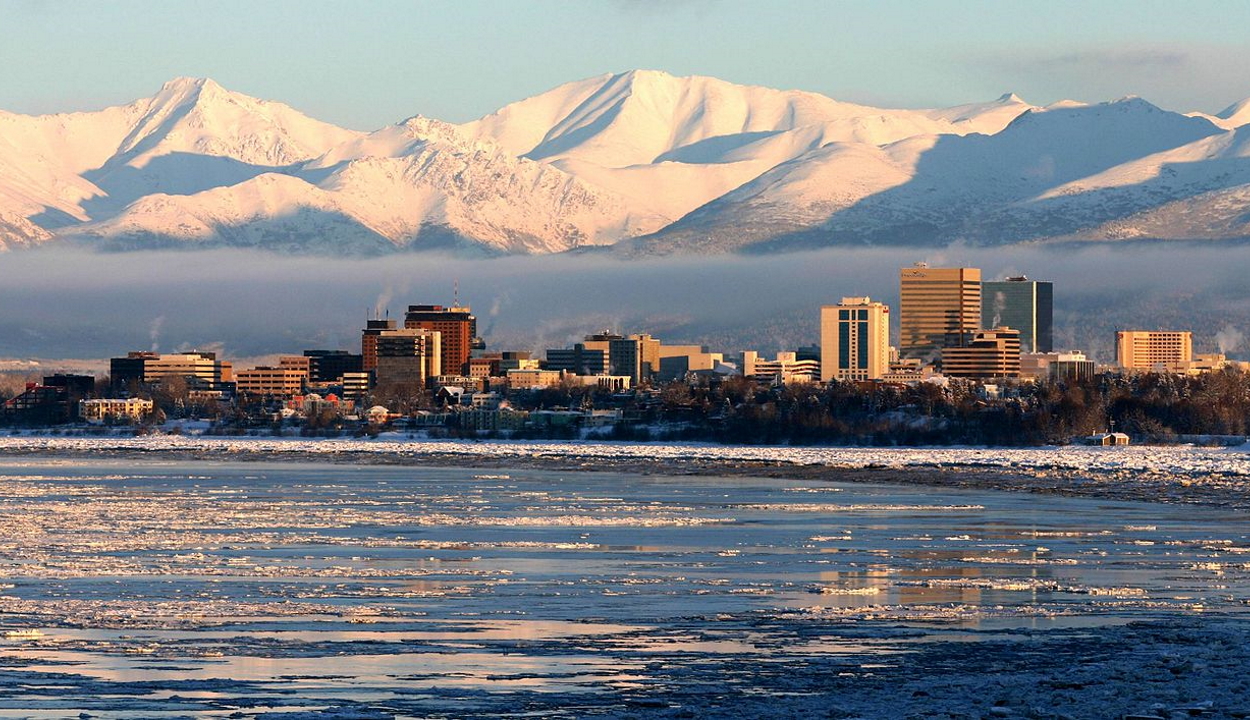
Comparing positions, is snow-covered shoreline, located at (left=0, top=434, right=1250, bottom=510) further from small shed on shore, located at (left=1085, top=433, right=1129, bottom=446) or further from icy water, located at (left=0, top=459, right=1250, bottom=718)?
icy water, located at (left=0, top=459, right=1250, bottom=718)

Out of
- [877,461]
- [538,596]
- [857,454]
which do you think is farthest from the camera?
[857,454]

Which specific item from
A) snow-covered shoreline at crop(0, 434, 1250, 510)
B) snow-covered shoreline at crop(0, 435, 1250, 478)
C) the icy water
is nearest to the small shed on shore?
snow-covered shoreline at crop(0, 435, 1250, 478)

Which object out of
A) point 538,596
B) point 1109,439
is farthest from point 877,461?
point 538,596

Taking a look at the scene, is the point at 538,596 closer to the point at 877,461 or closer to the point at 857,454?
the point at 877,461

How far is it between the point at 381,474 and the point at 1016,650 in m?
89.6

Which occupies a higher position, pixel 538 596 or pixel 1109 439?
pixel 1109 439

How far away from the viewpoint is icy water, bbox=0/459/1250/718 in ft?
100

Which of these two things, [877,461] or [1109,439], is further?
[1109,439]

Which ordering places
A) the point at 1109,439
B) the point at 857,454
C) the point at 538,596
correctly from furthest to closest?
the point at 1109,439
the point at 857,454
the point at 538,596

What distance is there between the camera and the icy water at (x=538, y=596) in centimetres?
3061

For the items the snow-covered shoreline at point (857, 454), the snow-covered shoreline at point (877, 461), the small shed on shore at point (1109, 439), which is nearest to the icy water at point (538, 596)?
the snow-covered shoreline at point (877, 461)

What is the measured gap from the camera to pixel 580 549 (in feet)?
184

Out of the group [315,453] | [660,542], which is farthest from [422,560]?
[315,453]

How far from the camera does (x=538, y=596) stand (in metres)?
42.6
